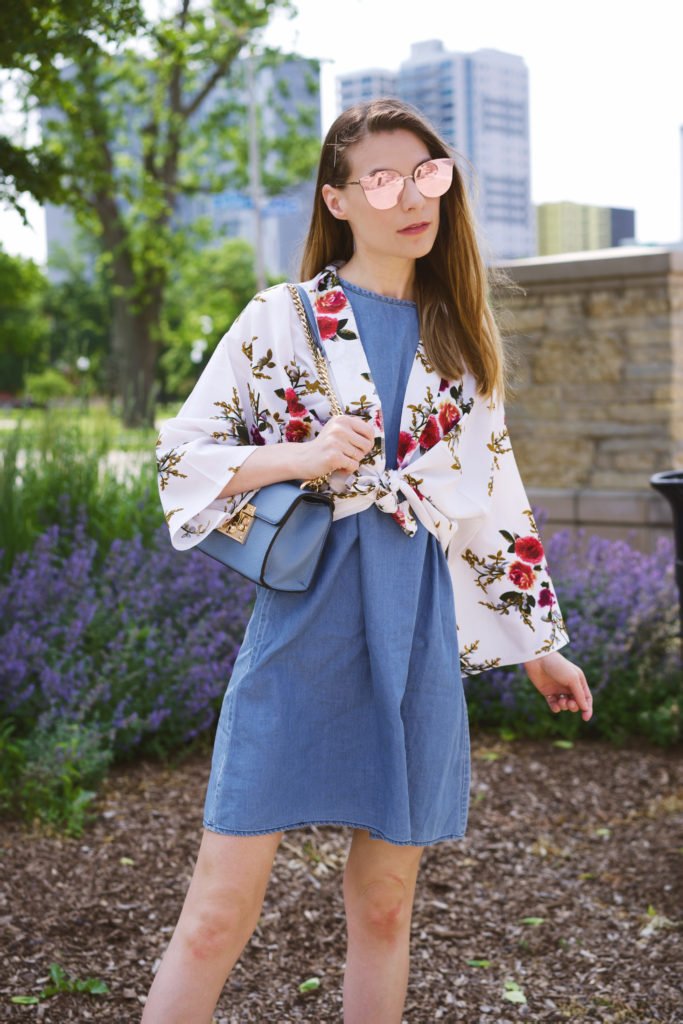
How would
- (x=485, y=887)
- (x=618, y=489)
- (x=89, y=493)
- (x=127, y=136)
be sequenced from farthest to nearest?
(x=127, y=136), (x=618, y=489), (x=89, y=493), (x=485, y=887)

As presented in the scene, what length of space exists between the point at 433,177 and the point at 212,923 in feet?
4.20

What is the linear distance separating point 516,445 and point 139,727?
4.01 metres

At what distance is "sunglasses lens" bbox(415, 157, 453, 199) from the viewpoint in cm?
188

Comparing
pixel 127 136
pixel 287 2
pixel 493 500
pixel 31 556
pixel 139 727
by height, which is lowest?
pixel 139 727

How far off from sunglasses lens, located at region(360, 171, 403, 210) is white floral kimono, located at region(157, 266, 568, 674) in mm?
158

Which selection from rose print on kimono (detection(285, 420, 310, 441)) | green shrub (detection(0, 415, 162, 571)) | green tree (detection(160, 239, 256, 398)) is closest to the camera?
rose print on kimono (detection(285, 420, 310, 441))

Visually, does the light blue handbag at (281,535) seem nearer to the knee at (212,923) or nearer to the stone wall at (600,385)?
the knee at (212,923)

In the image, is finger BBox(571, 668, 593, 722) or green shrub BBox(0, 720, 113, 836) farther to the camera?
green shrub BBox(0, 720, 113, 836)

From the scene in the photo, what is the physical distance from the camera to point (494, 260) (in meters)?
2.18

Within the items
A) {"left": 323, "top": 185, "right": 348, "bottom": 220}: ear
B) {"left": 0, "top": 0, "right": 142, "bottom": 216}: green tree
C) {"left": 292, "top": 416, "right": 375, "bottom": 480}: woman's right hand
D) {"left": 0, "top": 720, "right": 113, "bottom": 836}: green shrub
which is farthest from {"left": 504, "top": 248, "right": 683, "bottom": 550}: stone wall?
{"left": 292, "top": 416, "right": 375, "bottom": 480}: woman's right hand

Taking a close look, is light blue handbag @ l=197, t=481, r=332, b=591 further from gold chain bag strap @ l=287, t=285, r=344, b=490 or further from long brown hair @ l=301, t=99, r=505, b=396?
long brown hair @ l=301, t=99, r=505, b=396

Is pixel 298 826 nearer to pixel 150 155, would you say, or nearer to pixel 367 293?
pixel 367 293

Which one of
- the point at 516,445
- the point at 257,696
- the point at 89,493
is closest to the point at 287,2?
the point at 516,445

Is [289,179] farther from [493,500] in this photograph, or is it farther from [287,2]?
[493,500]
